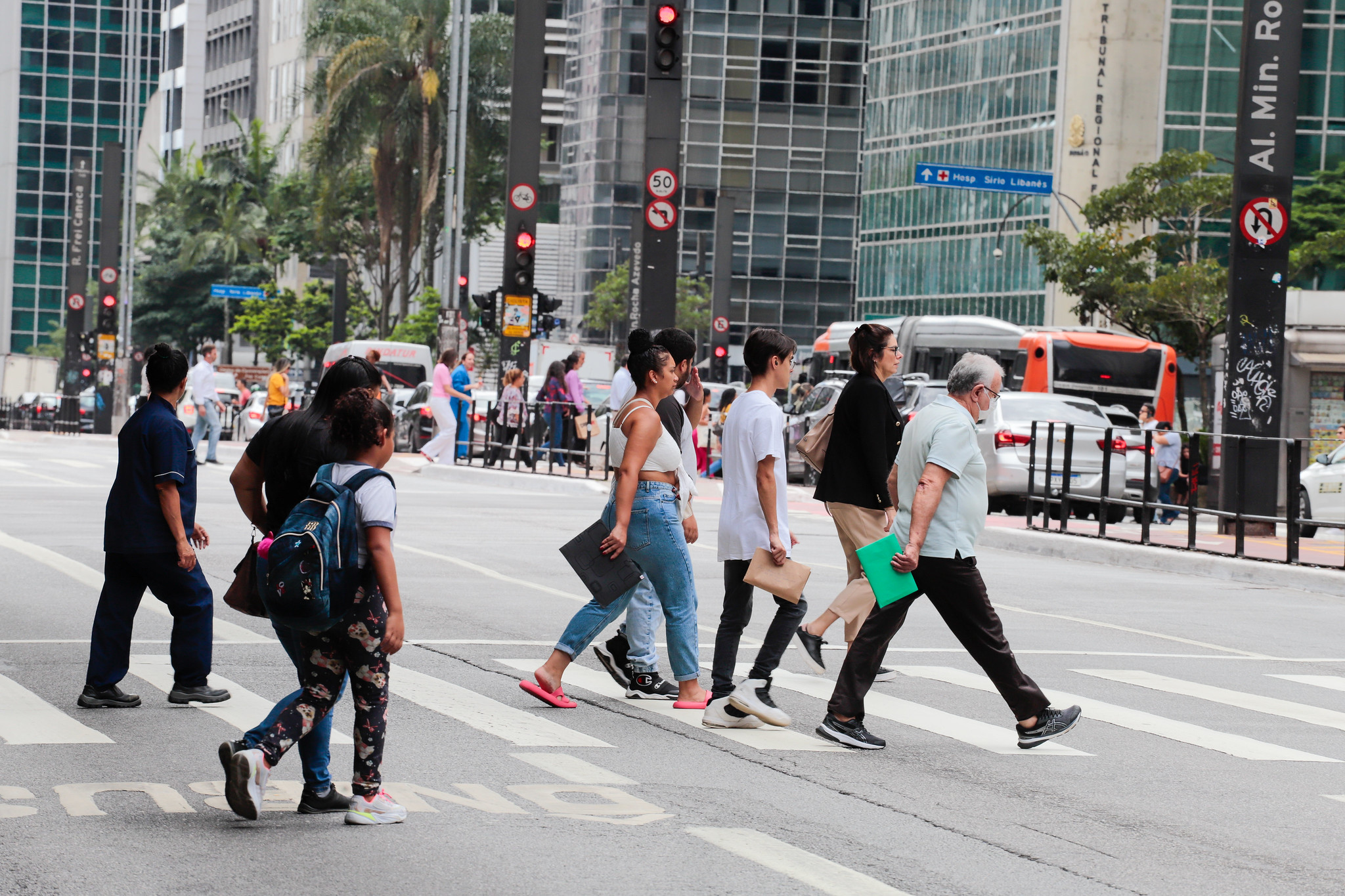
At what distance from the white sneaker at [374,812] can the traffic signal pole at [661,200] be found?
51.8ft

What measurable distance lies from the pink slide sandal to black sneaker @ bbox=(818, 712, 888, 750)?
1327 millimetres

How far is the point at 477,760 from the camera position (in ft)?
26.1

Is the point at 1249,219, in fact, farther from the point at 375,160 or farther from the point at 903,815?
the point at 375,160

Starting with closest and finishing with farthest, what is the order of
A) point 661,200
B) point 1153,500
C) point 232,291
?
point 1153,500
point 661,200
point 232,291

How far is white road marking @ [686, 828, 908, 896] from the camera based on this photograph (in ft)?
19.8

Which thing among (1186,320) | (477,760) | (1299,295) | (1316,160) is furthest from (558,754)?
(1316,160)

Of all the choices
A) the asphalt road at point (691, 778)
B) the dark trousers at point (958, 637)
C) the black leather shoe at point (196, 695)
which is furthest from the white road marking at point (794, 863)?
the black leather shoe at point (196, 695)

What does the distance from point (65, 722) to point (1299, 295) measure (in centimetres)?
3215

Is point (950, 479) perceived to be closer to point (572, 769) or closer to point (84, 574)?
point (572, 769)

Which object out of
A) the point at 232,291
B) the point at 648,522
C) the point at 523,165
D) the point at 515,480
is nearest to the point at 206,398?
the point at 515,480

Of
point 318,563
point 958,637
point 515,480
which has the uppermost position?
point 318,563

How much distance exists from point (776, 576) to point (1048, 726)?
1338 millimetres

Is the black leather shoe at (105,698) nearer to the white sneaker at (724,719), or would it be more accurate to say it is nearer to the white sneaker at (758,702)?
the white sneaker at (724,719)

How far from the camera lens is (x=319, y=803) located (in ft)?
22.6
